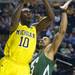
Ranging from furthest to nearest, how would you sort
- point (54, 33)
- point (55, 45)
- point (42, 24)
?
point (54, 33), point (42, 24), point (55, 45)

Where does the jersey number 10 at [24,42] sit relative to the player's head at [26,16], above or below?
below

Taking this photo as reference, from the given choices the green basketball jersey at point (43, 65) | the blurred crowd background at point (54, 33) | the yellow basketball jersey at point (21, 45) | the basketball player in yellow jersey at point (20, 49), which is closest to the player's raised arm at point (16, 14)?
the basketball player in yellow jersey at point (20, 49)

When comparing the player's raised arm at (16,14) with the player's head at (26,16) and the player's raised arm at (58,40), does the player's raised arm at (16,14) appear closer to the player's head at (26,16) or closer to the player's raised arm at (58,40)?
the player's head at (26,16)

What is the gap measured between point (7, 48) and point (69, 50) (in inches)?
195

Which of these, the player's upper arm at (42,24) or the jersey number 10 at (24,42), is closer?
the jersey number 10 at (24,42)

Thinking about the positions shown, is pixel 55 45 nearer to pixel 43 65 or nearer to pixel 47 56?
pixel 47 56

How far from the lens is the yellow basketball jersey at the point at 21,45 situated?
17.3 ft

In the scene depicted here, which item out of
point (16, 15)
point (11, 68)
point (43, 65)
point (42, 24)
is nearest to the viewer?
point (16, 15)

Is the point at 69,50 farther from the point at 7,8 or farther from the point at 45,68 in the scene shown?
the point at 45,68

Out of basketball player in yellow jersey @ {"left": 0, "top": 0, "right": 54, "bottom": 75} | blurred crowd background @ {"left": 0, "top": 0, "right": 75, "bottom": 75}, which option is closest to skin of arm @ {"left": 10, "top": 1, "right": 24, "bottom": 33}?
basketball player in yellow jersey @ {"left": 0, "top": 0, "right": 54, "bottom": 75}

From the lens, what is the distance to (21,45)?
5297 millimetres

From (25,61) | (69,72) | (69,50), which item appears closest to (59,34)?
(25,61)

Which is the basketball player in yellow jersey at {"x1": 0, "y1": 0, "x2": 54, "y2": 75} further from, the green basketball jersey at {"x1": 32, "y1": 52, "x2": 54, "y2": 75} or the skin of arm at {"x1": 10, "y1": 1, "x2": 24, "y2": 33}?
the green basketball jersey at {"x1": 32, "y1": 52, "x2": 54, "y2": 75}

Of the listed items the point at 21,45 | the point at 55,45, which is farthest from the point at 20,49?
the point at 55,45
